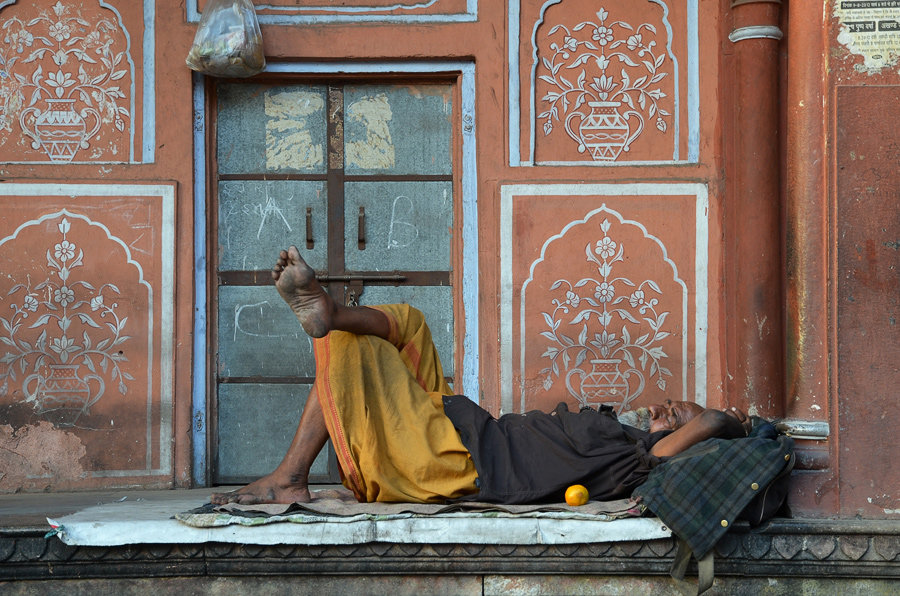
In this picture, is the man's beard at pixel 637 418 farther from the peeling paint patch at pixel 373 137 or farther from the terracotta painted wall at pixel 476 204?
the peeling paint patch at pixel 373 137

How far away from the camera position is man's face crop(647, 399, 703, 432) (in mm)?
4250

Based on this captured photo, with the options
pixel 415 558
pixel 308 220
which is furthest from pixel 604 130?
pixel 415 558

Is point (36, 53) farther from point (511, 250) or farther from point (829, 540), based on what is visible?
point (829, 540)

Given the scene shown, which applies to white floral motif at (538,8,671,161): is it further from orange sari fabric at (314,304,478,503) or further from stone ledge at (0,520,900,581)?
stone ledge at (0,520,900,581)

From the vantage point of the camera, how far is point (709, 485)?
3711 mm

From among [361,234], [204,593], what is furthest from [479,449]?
[361,234]

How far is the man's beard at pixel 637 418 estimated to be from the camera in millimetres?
4551

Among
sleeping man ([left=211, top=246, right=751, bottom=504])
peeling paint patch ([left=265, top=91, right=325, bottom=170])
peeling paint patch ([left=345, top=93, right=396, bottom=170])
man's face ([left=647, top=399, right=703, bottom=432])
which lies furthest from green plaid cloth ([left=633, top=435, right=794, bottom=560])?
peeling paint patch ([left=265, top=91, right=325, bottom=170])

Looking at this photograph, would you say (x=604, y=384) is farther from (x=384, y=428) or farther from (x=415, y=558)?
(x=415, y=558)

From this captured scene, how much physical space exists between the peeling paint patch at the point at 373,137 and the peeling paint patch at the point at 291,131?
0.15 m

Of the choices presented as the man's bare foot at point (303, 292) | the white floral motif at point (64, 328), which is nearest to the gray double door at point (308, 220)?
the white floral motif at point (64, 328)

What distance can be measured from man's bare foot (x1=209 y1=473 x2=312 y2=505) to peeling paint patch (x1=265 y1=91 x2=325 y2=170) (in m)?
1.75

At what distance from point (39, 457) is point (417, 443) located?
192cm

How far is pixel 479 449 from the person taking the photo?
158 inches
